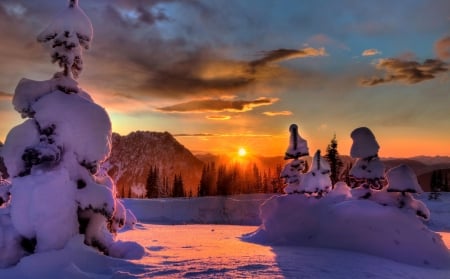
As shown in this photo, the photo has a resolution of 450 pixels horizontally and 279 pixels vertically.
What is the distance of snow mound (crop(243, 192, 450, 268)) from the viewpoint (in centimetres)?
1703

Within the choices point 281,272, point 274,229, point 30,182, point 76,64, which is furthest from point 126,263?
point 274,229

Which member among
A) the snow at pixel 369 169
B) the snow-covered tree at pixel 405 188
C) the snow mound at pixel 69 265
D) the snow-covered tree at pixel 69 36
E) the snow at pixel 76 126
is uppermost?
the snow-covered tree at pixel 69 36

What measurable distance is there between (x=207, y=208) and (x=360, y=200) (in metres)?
36.8

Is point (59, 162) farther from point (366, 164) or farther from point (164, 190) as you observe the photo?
point (164, 190)

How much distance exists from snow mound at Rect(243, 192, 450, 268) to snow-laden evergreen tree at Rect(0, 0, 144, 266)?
28.7ft

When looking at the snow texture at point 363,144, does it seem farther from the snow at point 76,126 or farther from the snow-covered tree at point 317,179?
the snow at point 76,126

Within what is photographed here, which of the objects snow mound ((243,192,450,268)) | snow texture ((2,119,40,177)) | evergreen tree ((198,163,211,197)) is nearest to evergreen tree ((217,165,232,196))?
evergreen tree ((198,163,211,197))

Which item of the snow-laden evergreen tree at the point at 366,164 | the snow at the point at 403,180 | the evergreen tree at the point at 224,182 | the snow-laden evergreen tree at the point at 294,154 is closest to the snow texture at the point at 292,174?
the snow-laden evergreen tree at the point at 294,154

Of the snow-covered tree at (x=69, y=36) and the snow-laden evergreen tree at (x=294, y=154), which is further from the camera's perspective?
the snow-laden evergreen tree at (x=294, y=154)

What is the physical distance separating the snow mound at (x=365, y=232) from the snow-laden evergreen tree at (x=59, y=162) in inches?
344

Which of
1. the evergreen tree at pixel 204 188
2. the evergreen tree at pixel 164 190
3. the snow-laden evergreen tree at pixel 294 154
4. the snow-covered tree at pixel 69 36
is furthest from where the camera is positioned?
the evergreen tree at pixel 204 188

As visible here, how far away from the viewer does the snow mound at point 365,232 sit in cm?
1703

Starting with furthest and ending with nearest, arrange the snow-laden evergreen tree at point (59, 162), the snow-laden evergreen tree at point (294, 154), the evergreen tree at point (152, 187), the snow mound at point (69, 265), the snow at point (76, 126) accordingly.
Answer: the evergreen tree at point (152, 187) → the snow-laden evergreen tree at point (294, 154) → the snow at point (76, 126) → the snow-laden evergreen tree at point (59, 162) → the snow mound at point (69, 265)

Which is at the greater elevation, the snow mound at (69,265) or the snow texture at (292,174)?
the snow texture at (292,174)
